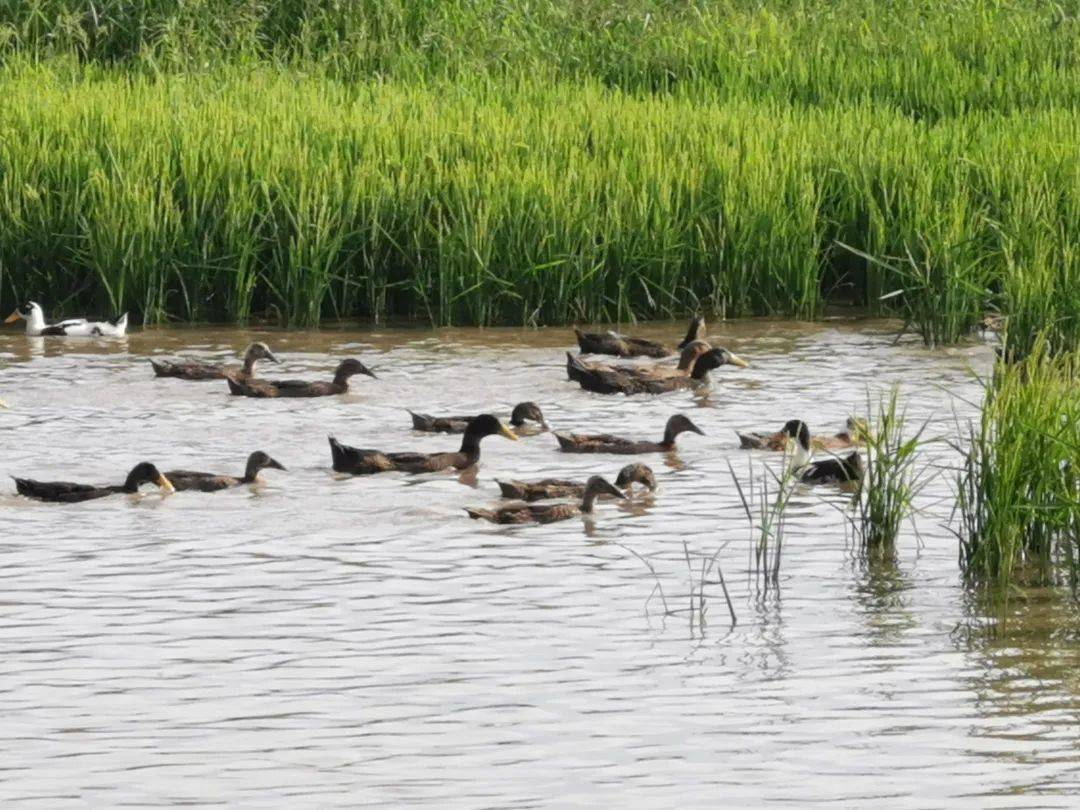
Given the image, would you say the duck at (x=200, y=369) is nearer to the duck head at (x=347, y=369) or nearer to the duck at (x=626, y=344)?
the duck head at (x=347, y=369)

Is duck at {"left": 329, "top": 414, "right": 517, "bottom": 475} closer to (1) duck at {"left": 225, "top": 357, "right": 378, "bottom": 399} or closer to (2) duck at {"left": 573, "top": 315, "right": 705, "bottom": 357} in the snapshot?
(1) duck at {"left": 225, "top": 357, "right": 378, "bottom": 399}

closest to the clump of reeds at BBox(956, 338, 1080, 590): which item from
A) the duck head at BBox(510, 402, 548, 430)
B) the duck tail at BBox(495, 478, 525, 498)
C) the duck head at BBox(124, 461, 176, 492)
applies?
the duck tail at BBox(495, 478, 525, 498)

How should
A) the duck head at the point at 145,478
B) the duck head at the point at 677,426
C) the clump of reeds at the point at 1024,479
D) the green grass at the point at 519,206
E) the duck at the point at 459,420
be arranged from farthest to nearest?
1. the green grass at the point at 519,206
2. the duck at the point at 459,420
3. the duck head at the point at 677,426
4. the duck head at the point at 145,478
5. the clump of reeds at the point at 1024,479

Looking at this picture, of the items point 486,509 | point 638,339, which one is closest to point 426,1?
point 638,339

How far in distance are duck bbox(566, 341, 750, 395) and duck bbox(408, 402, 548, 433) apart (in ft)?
4.47

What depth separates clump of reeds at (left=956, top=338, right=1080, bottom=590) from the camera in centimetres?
907

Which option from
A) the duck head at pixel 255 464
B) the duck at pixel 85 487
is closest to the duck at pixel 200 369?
the duck head at pixel 255 464

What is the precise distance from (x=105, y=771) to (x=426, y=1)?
61.0 feet

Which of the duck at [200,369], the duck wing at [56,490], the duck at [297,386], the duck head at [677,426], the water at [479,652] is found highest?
the duck at [200,369]

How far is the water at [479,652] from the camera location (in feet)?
22.9

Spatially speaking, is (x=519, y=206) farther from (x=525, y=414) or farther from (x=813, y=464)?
(x=813, y=464)

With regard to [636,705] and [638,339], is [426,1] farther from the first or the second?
[636,705]

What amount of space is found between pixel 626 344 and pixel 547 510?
16.7 ft

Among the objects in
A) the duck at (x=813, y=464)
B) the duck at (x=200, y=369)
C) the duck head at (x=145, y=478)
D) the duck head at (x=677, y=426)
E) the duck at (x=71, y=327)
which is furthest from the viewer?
the duck at (x=71, y=327)
